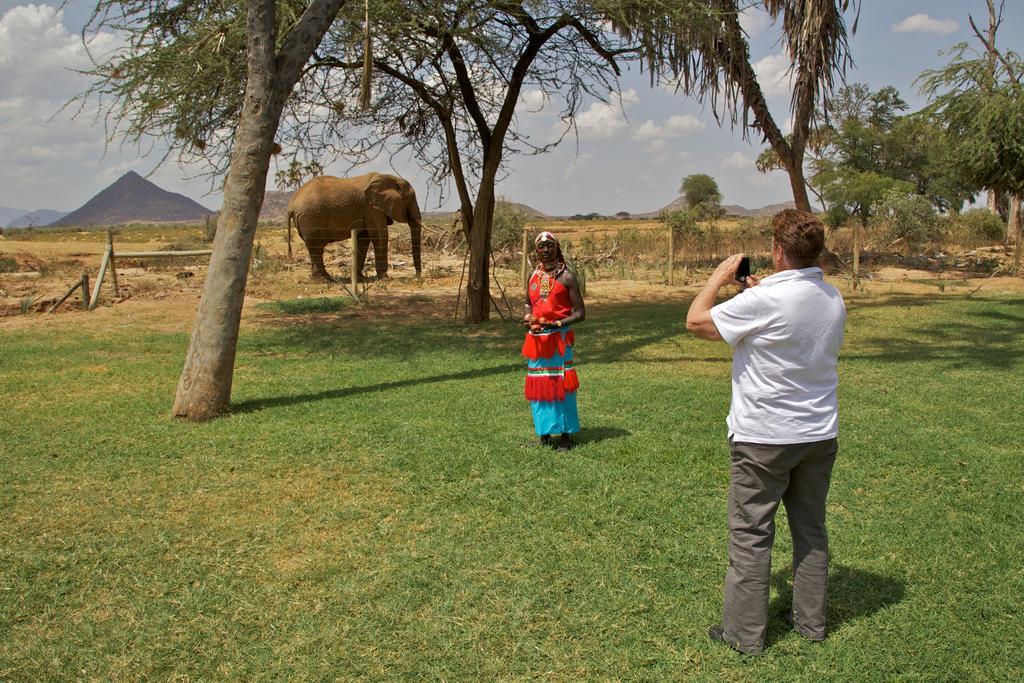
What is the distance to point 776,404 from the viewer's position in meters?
3.26

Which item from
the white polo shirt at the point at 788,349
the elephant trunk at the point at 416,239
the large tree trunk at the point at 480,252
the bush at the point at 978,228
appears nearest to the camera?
the white polo shirt at the point at 788,349

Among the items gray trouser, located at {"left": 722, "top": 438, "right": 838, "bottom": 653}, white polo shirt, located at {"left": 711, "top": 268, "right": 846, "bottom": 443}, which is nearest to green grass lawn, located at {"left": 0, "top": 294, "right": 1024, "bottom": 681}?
gray trouser, located at {"left": 722, "top": 438, "right": 838, "bottom": 653}

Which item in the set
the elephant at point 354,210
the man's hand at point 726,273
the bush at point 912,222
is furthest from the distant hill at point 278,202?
the bush at point 912,222

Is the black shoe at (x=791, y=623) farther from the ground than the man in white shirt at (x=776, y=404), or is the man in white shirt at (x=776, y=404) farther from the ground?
the man in white shirt at (x=776, y=404)

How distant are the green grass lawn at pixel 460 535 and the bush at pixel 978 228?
1953 centimetres

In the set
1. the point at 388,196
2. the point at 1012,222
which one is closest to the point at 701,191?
the point at 1012,222

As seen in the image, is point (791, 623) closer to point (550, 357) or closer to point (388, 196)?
point (550, 357)

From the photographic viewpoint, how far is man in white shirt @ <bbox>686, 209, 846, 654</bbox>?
3.21 metres

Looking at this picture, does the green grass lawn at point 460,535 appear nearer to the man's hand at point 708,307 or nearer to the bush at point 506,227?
the man's hand at point 708,307

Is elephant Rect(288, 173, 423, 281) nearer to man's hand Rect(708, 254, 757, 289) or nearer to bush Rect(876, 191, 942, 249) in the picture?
bush Rect(876, 191, 942, 249)

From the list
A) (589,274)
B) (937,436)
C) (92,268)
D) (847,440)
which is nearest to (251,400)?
(847,440)

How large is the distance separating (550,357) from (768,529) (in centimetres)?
279

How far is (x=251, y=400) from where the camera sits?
7.82m

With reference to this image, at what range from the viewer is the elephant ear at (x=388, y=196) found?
1927 centimetres
